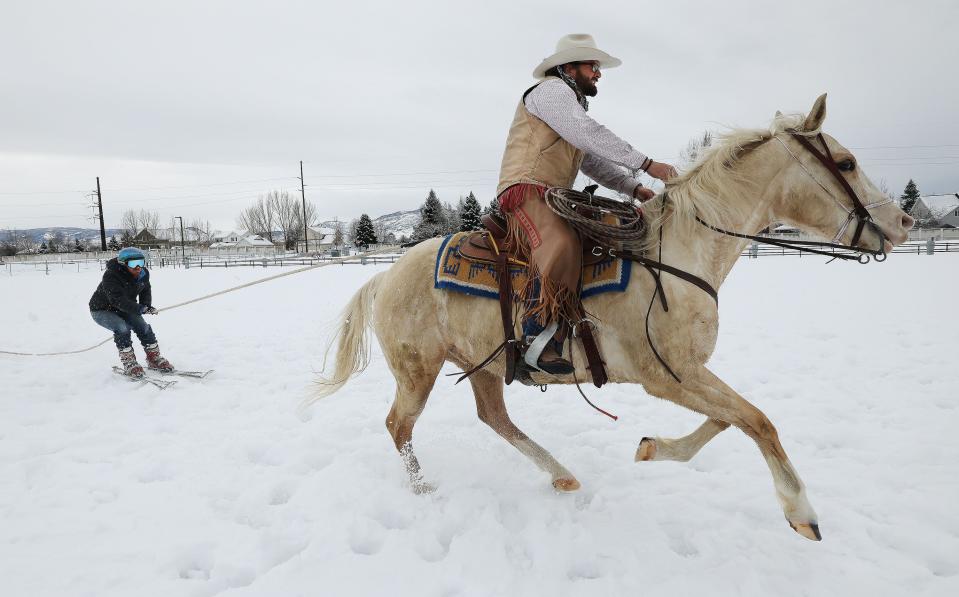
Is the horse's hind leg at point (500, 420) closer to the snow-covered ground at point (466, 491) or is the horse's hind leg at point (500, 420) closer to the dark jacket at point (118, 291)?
the snow-covered ground at point (466, 491)

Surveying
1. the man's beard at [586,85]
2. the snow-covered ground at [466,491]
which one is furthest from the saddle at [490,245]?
the snow-covered ground at [466,491]

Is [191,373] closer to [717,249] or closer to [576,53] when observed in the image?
[576,53]

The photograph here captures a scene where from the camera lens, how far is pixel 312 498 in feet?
12.3

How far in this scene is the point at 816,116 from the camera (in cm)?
292

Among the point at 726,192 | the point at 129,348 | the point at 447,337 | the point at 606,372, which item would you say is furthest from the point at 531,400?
the point at 129,348

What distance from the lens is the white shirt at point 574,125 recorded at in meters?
2.91

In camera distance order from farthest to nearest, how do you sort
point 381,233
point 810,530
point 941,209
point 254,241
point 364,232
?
1. point 381,233
2. point 254,241
3. point 364,232
4. point 941,209
5. point 810,530

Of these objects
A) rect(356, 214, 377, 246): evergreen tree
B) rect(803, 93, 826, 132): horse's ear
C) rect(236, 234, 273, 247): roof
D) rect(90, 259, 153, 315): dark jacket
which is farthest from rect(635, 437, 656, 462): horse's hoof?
rect(236, 234, 273, 247): roof

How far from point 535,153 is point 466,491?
97.3 inches

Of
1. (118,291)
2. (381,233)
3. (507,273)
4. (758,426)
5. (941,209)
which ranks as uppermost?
(381,233)

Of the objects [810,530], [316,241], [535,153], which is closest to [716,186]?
[535,153]

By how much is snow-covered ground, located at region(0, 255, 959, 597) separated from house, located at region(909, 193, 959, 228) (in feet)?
250

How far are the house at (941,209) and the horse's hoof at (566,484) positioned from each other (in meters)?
80.3

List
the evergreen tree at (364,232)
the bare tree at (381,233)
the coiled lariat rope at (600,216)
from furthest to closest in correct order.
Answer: the bare tree at (381,233)
the evergreen tree at (364,232)
the coiled lariat rope at (600,216)
